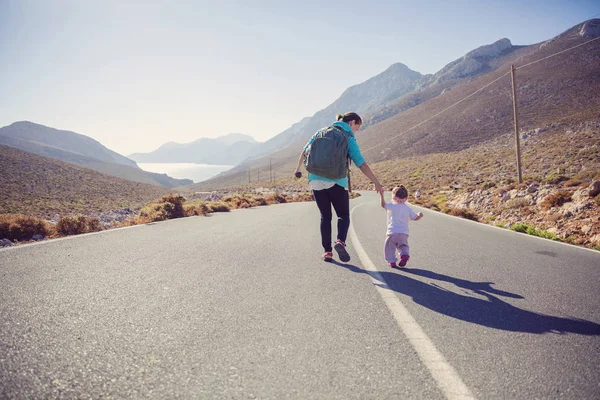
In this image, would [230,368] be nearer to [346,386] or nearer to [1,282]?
[346,386]

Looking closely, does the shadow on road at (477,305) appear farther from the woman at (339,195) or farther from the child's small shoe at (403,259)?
the woman at (339,195)

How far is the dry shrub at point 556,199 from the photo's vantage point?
384 inches

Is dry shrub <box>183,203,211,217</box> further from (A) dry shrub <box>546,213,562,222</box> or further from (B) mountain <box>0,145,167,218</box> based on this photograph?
(B) mountain <box>0,145,167,218</box>

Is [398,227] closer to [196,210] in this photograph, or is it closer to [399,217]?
[399,217]

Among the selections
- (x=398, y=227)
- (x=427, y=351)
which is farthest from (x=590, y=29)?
(x=427, y=351)

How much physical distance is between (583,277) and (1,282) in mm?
6676

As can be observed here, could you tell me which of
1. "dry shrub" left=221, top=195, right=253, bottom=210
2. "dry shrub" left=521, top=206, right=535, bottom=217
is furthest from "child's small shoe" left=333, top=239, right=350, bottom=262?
"dry shrub" left=221, top=195, right=253, bottom=210

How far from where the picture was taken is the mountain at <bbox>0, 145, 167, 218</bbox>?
29.3 metres

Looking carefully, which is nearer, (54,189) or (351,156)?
(351,156)

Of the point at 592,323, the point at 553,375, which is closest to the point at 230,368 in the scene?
the point at 553,375

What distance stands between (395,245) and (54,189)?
47040mm

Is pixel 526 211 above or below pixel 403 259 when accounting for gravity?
below

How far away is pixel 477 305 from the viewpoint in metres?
2.88

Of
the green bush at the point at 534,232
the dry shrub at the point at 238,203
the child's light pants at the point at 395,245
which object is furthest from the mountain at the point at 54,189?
the green bush at the point at 534,232
